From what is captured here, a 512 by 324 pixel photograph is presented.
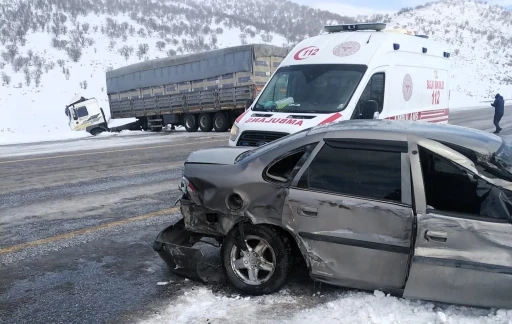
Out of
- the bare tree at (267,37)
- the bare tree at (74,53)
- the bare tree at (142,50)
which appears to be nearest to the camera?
the bare tree at (74,53)

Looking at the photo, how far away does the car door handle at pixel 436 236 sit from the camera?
3281 mm

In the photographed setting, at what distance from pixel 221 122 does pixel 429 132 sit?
59.2 feet

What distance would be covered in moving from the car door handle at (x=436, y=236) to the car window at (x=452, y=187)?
0.60ft

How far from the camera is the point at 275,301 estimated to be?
3.83m

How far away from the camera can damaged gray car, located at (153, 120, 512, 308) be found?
326 centimetres

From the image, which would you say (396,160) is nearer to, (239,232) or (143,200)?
(239,232)

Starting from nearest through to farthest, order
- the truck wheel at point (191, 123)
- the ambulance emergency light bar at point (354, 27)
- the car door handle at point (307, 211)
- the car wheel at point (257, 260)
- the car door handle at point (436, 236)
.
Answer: the car door handle at point (436, 236) < the car door handle at point (307, 211) < the car wheel at point (257, 260) < the ambulance emergency light bar at point (354, 27) < the truck wheel at point (191, 123)

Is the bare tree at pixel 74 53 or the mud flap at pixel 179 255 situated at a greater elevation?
the bare tree at pixel 74 53

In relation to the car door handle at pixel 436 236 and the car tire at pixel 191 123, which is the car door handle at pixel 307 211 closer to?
the car door handle at pixel 436 236

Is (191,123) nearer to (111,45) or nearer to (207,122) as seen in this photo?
(207,122)

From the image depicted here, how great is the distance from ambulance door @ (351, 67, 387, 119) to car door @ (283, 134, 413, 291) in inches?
131

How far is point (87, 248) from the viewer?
16.9 feet

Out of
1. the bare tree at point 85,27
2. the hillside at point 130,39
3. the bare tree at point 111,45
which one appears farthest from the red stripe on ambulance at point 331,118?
the bare tree at point 85,27

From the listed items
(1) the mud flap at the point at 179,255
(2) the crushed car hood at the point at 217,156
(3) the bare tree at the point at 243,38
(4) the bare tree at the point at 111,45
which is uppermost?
(3) the bare tree at the point at 243,38
